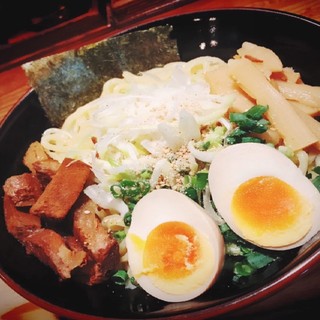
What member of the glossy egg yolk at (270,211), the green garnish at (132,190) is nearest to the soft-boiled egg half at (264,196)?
the glossy egg yolk at (270,211)

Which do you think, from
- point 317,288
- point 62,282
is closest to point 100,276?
point 62,282

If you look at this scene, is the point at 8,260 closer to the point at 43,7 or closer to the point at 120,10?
the point at 120,10

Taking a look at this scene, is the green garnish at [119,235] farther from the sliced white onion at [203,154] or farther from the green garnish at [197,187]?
the sliced white onion at [203,154]

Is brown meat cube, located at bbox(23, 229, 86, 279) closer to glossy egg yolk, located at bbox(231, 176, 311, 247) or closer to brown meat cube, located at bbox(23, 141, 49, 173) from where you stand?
brown meat cube, located at bbox(23, 141, 49, 173)

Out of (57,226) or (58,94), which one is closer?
(57,226)

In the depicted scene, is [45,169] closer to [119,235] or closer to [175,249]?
[119,235]
